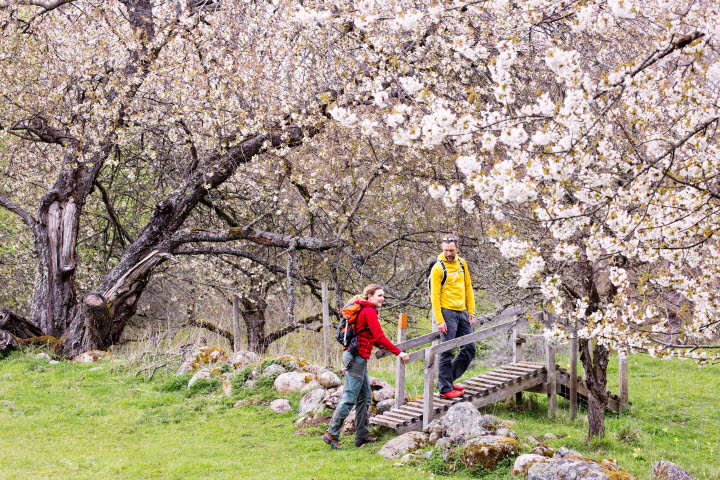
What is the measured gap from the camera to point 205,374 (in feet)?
33.6

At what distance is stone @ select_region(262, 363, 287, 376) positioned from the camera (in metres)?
9.91

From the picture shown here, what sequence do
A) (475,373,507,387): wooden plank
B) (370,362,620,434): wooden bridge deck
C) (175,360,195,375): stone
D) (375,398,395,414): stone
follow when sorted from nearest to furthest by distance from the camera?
1. (370,362,620,434): wooden bridge deck
2. (375,398,395,414): stone
3. (475,373,507,387): wooden plank
4. (175,360,195,375): stone

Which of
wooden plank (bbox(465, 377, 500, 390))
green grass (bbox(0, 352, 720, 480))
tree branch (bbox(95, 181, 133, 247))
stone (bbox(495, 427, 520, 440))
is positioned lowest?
green grass (bbox(0, 352, 720, 480))

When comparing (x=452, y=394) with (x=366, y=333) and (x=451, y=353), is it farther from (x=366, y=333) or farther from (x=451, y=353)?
(x=366, y=333)

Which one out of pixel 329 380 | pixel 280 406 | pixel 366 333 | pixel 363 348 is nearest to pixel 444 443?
pixel 363 348

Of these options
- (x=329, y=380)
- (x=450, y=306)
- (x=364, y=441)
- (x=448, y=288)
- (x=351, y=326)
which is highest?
(x=448, y=288)

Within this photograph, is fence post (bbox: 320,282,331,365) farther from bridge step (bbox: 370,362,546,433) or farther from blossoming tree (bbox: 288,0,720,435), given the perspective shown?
blossoming tree (bbox: 288,0,720,435)

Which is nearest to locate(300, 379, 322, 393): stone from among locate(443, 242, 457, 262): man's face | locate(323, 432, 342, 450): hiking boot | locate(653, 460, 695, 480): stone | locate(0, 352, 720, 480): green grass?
locate(0, 352, 720, 480): green grass

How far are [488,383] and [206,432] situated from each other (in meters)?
3.53

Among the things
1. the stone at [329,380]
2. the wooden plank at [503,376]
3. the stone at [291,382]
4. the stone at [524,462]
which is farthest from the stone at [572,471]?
the stone at [291,382]

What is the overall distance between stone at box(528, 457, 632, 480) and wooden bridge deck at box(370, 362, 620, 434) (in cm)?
217

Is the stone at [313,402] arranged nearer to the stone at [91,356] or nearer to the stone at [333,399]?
the stone at [333,399]

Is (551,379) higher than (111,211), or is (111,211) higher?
(111,211)

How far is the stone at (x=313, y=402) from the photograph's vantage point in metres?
8.53
